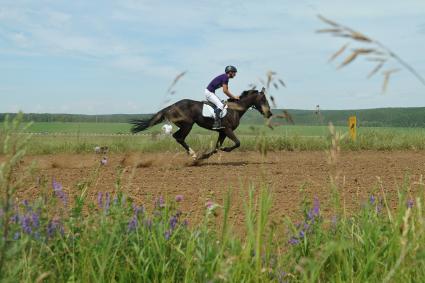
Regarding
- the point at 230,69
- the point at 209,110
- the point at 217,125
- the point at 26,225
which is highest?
the point at 230,69

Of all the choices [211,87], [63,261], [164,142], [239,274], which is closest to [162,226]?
[63,261]

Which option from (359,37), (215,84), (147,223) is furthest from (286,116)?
(215,84)

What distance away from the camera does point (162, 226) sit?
3.41m

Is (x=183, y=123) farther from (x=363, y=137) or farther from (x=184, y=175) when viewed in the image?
(x=363, y=137)

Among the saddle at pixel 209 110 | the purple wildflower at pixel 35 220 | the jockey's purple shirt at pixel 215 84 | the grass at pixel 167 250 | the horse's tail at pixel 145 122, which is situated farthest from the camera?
the horse's tail at pixel 145 122

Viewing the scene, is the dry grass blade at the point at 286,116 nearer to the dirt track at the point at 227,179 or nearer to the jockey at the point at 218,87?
the dirt track at the point at 227,179

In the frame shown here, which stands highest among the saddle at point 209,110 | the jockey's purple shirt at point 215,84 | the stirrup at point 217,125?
the jockey's purple shirt at point 215,84

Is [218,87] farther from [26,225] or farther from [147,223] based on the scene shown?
[26,225]

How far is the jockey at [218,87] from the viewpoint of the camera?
13.8 meters

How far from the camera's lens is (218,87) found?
14242 mm

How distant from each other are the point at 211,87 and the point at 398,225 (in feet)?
37.6

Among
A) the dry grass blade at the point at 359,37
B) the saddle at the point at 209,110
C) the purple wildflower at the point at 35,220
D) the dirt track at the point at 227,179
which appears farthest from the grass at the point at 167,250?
the saddle at the point at 209,110

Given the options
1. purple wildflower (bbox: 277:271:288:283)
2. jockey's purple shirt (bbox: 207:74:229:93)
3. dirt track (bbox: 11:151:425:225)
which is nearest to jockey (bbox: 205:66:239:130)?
jockey's purple shirt (bbox: 207:74:229:93)

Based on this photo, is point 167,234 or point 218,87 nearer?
point 167,234
